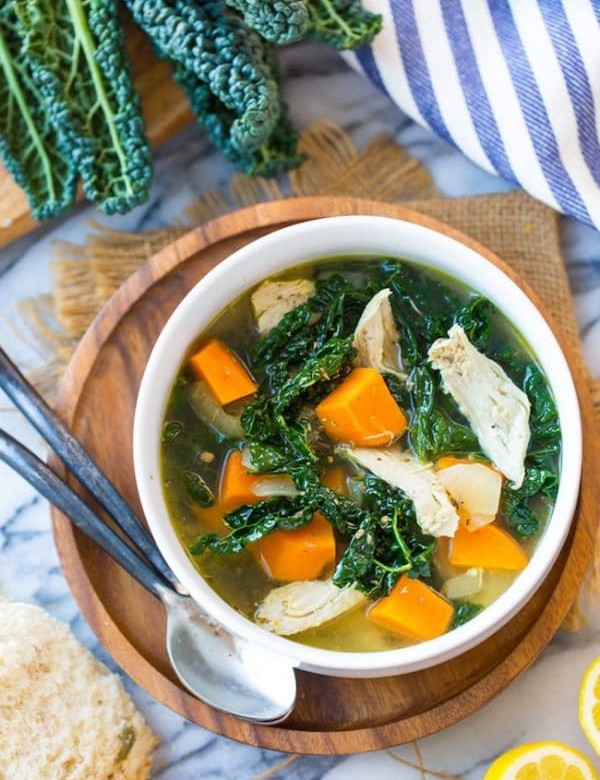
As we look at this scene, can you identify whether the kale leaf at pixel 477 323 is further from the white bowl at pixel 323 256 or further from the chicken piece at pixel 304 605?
the chicken piece at pixel 304 605

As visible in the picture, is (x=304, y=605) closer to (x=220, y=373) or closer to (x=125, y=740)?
(x=220, y=373)

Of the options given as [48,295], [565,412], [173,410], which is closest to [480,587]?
[565,412]

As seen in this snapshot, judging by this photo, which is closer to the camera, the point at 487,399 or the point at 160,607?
the point at 487,399

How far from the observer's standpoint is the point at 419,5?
121 inches

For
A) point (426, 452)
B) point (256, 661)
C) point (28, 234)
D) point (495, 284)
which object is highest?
point (28, 234)

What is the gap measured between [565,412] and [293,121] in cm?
144

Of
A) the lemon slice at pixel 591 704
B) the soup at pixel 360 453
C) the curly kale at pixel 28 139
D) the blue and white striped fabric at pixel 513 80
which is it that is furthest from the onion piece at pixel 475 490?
the curly kale at pixel 28 139

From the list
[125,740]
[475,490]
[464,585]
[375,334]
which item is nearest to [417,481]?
[475,490]

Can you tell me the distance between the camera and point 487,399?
2617 mm

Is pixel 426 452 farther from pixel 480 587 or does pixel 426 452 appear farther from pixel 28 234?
pixel 28 234

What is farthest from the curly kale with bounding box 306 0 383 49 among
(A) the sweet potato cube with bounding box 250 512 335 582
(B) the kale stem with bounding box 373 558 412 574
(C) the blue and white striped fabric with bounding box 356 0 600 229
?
(B) the kale stem with bounding box 373 558 412 574

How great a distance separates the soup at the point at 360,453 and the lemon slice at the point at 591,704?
0.59 m

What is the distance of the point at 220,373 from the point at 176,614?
2.04 ft

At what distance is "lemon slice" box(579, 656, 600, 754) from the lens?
2.88m
